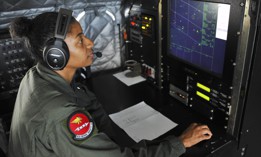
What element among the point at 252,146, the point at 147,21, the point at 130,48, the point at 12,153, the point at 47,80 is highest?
the point at 147,21

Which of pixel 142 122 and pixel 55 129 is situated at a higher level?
pixel 55 129

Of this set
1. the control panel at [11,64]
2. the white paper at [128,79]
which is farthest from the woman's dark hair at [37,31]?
the white paper at [128,79]

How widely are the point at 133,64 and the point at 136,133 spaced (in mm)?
654

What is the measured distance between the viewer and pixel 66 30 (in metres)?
0.83

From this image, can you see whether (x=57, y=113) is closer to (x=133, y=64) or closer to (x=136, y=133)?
(x=136, y=133)

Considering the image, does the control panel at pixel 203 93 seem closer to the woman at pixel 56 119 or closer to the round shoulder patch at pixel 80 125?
the woman at pixel 56 119

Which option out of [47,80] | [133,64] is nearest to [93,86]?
[133,64]

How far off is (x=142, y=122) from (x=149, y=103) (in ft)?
0.67

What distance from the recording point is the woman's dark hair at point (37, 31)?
0.85 m

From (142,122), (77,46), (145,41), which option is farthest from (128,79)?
(77,46)

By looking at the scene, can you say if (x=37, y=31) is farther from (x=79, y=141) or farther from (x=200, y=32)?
(x=200, y=32)

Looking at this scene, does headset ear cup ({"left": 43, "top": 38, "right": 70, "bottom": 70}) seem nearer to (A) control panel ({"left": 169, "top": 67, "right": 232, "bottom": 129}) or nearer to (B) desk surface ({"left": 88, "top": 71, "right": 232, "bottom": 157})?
(B) desk surface ({"left": 88, "top": 71, "right": 232, "bottom": 157})

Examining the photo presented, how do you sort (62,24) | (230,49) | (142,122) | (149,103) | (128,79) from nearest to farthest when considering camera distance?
1. (62,24)
2. (230,49)
3. (142,122)
4. (149,103)
5. (128,79)

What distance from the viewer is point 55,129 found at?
2.40ft
